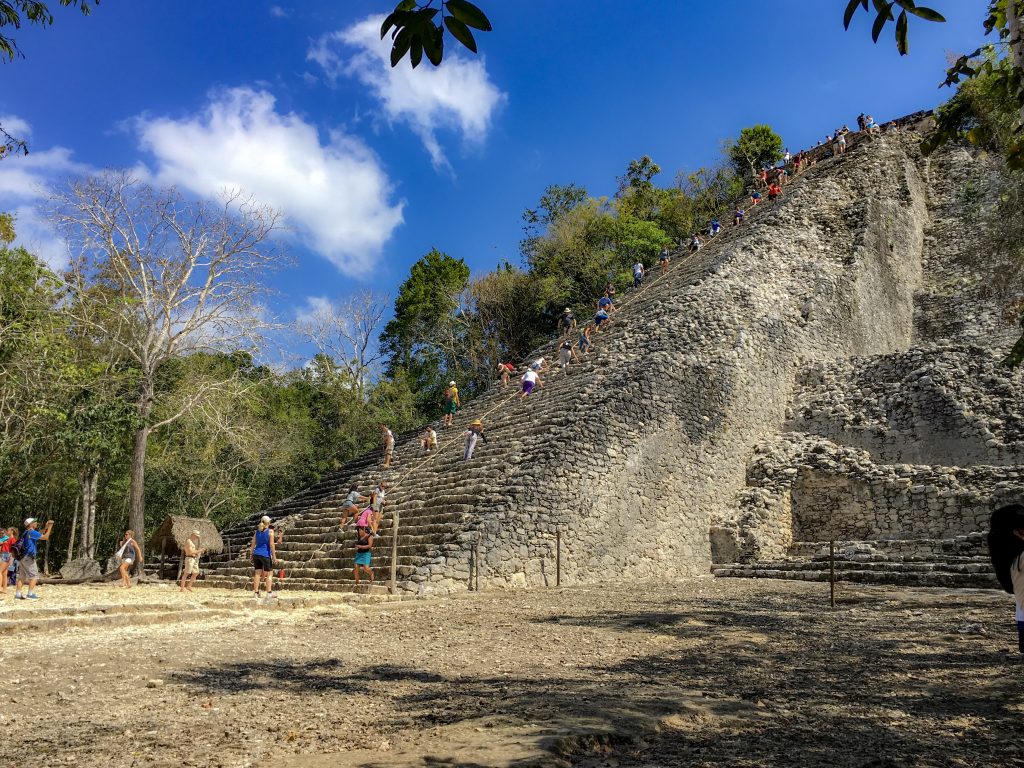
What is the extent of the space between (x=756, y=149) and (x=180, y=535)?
30.9 metres

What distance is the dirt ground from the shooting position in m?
3.24

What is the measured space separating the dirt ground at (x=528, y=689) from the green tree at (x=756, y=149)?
3088cm

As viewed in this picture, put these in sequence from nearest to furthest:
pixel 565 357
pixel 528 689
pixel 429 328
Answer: pixel 528 689, pixel 565 357, pixel 429 328

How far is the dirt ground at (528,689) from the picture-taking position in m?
3.24

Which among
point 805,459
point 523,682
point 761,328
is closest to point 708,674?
point 523,682

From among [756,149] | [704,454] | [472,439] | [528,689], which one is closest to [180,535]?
[472,439]

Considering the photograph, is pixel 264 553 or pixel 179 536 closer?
pixel 264 553

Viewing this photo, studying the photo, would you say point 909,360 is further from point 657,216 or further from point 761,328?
point 657,216

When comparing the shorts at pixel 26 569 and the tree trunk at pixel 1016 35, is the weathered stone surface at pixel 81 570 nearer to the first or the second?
the shorts at pixel 26 569

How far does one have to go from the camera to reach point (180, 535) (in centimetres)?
1527

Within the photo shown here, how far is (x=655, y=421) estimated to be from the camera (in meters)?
14.5

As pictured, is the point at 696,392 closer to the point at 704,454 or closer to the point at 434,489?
the point at 704,454

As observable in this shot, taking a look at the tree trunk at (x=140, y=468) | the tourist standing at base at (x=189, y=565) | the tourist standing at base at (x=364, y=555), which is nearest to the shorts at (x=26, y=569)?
the tourist standing at base at (x=189, y=565)

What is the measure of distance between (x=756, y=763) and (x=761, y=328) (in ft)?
53.4
